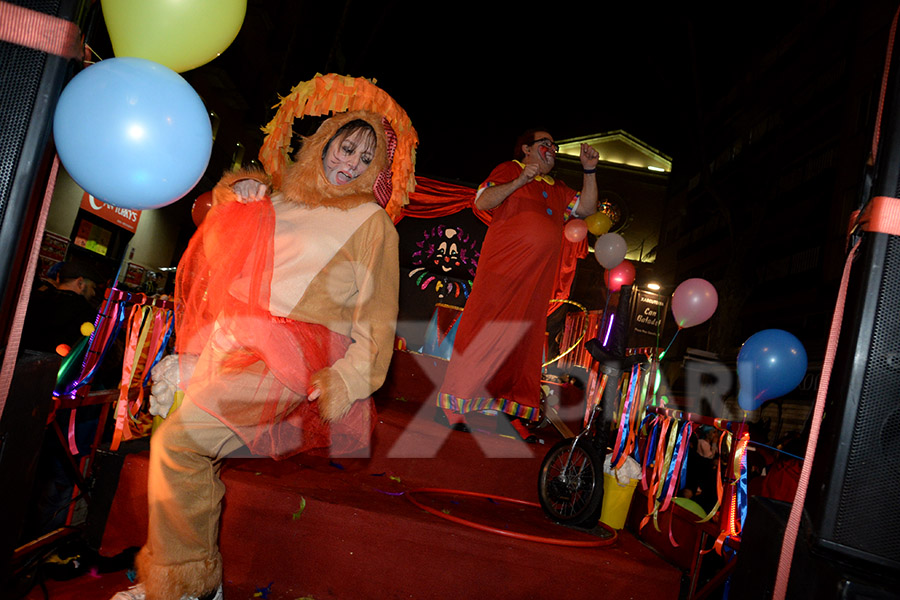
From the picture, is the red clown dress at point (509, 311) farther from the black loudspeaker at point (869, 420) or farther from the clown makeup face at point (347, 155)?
the black loudspeaker at point (869, 420)

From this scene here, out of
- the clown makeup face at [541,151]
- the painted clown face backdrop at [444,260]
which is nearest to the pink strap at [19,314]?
the clown makeup face at [541,151]

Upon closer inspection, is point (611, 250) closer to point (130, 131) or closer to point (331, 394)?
point (331, 394)

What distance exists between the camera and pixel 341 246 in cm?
230

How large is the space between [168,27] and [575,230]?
418cm

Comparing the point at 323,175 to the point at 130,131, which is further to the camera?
the point at 323,175

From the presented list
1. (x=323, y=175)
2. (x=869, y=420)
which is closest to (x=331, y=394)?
(x=323, y=175)

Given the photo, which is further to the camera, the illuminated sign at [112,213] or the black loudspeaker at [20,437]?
the illuminated sign at [112,213]

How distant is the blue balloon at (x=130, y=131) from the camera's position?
4.40 ft

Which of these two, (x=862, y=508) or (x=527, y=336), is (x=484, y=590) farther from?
(x=527, y=336)

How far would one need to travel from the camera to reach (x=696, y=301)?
4527mm

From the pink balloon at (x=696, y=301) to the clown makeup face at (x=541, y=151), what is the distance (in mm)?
1587

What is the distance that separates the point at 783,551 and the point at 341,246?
72.2 inches

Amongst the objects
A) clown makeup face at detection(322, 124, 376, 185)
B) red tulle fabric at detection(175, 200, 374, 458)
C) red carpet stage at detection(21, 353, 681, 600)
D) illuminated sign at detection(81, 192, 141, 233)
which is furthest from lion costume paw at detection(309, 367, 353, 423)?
illuminated sign at detection(81, 192, 141, 233)

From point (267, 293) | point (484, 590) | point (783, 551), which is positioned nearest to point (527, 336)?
point (484, 590)
